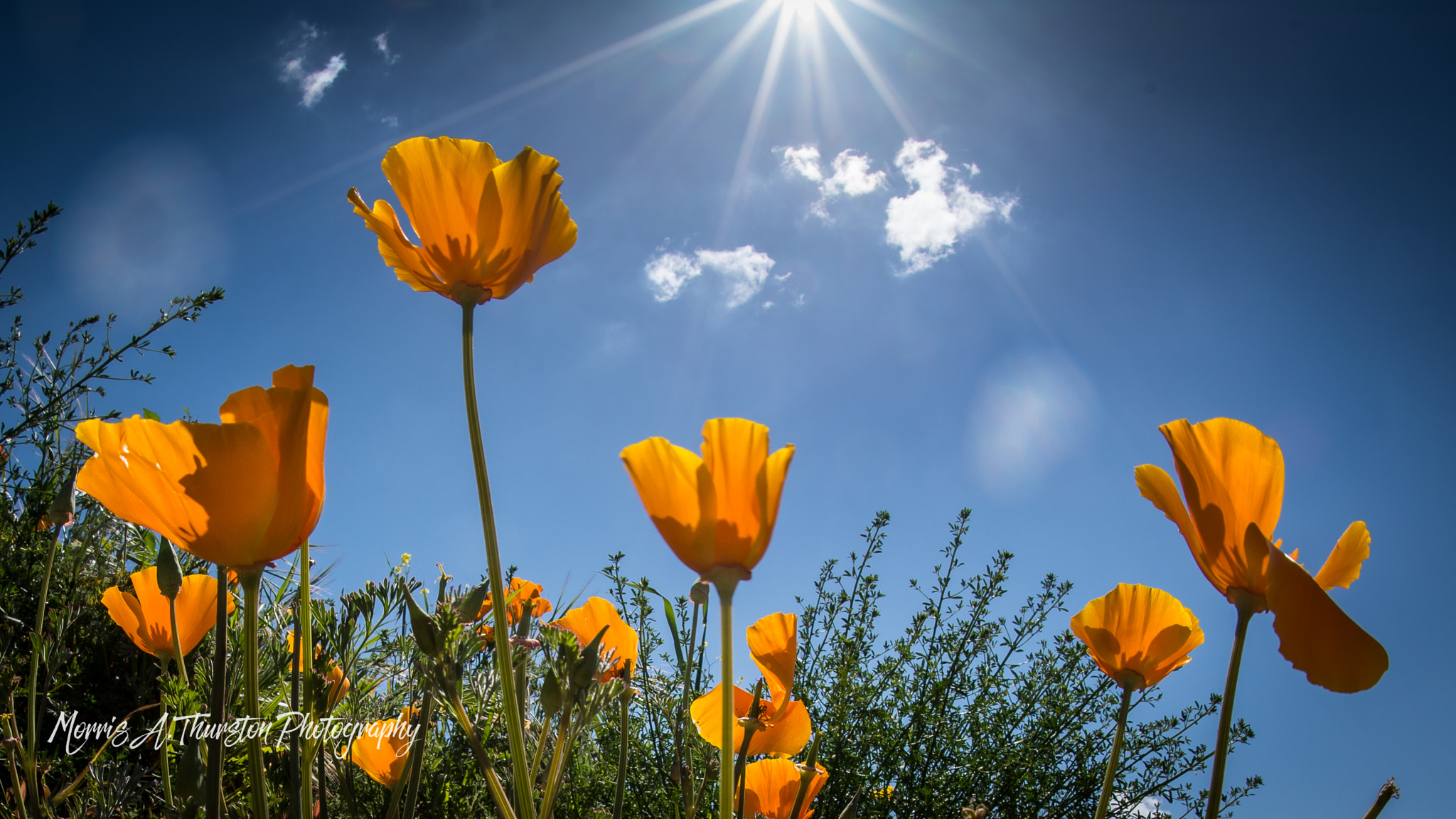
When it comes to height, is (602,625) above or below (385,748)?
above

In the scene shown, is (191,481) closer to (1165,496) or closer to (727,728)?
(727,728)

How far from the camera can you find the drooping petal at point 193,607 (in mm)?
1035

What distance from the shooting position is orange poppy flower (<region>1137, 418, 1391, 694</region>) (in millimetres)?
667

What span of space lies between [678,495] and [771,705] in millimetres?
679

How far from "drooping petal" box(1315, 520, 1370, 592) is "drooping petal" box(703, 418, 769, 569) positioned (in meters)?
0.74

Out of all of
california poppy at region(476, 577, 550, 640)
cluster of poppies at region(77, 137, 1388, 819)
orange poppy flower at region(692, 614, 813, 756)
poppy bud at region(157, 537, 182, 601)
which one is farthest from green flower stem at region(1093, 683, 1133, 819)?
poppy bud at region(157, 537, 182, 601)

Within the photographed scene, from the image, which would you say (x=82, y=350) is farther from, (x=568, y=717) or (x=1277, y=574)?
(x=1277, y=574)

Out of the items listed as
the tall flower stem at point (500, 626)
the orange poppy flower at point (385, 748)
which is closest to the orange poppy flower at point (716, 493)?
the tall flower stem at point (500, 626)

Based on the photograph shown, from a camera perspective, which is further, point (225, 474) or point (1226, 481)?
point (1226, 481)

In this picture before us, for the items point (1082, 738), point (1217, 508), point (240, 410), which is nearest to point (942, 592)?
point (1082, 738)

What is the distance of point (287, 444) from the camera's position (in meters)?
0.64

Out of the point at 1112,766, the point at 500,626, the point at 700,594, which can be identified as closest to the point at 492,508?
the point at 500,626

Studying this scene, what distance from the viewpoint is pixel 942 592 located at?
2.22 m

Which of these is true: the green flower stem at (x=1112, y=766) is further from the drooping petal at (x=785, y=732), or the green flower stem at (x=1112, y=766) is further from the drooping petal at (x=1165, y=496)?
the drooping petal at (x=785, y=732)
